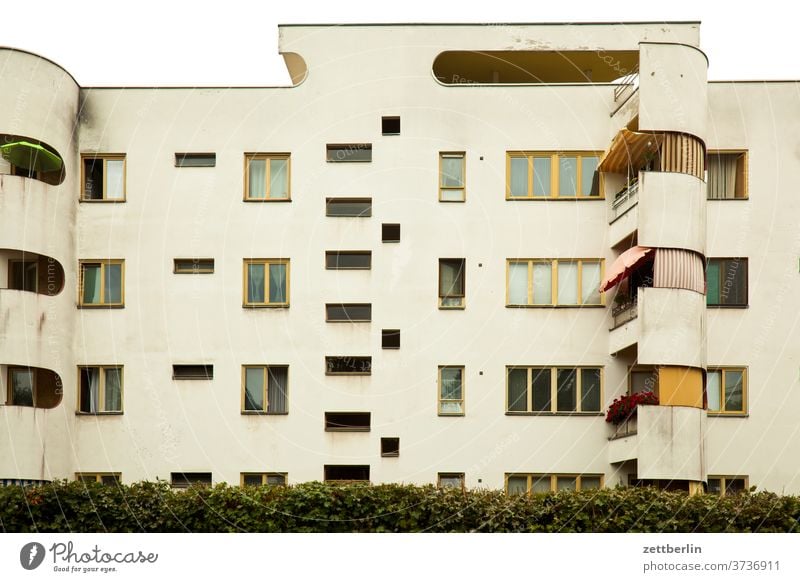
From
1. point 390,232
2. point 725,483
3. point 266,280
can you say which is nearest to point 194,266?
point 266,280

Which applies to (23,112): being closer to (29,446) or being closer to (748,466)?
(29,446)

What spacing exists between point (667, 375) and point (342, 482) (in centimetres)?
1157

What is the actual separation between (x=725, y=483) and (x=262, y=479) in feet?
52.3

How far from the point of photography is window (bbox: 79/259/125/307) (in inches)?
1907

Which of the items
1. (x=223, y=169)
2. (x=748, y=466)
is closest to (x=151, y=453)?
(x=223, y=169)

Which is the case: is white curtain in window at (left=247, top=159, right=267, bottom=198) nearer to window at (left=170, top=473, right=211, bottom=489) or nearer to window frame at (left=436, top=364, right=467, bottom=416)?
window frame at (left=436, top=364, right=467, bottom=416)

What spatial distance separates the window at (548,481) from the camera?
46.3 meters

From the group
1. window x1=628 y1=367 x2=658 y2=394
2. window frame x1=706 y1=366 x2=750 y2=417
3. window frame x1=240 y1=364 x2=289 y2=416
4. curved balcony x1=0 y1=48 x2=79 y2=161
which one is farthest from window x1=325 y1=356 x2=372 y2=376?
curved balcony x1=0 y1=48 x2=79 y2=161

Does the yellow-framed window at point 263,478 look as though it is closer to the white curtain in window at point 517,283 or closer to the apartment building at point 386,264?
the apartment building at point 386,264

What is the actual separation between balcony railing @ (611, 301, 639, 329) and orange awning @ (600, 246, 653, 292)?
37.5 inches

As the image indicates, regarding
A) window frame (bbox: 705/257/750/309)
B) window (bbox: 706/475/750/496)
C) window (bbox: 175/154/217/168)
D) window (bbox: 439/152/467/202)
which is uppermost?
window (bbox: 175/154/217/168)

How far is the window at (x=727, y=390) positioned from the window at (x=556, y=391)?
12.4 ft

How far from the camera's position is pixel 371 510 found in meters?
40.8

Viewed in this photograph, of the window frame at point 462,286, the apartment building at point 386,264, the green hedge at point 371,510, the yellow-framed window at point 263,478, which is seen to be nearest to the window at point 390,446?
the apartment building at point 386,264
